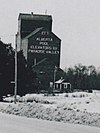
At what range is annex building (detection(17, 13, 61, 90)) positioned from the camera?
126 meters

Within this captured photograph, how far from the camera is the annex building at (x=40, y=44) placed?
12606 cm

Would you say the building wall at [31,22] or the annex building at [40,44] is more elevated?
the building wall at [31,22]

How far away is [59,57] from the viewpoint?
422ft

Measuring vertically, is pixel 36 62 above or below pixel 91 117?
above

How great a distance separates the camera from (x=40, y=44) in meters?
129

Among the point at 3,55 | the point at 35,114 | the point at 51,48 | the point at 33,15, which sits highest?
the point at 33,15

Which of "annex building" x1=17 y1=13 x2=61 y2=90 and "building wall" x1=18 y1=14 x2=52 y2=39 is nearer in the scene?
"annex building" x1=17 y1=13 x2=61 y2=90

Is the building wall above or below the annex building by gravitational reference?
above

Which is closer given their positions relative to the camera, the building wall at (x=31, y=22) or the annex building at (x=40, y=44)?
the annex building at (x=40, y=44)

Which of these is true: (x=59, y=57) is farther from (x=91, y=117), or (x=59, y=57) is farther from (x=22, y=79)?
(x=91, y=117)

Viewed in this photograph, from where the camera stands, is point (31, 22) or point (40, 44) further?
point (31, 22)

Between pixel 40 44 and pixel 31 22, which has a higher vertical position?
pixel 31 22

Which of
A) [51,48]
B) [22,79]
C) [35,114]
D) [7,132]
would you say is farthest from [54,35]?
[7,132]

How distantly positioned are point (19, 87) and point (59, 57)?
7535 cm
